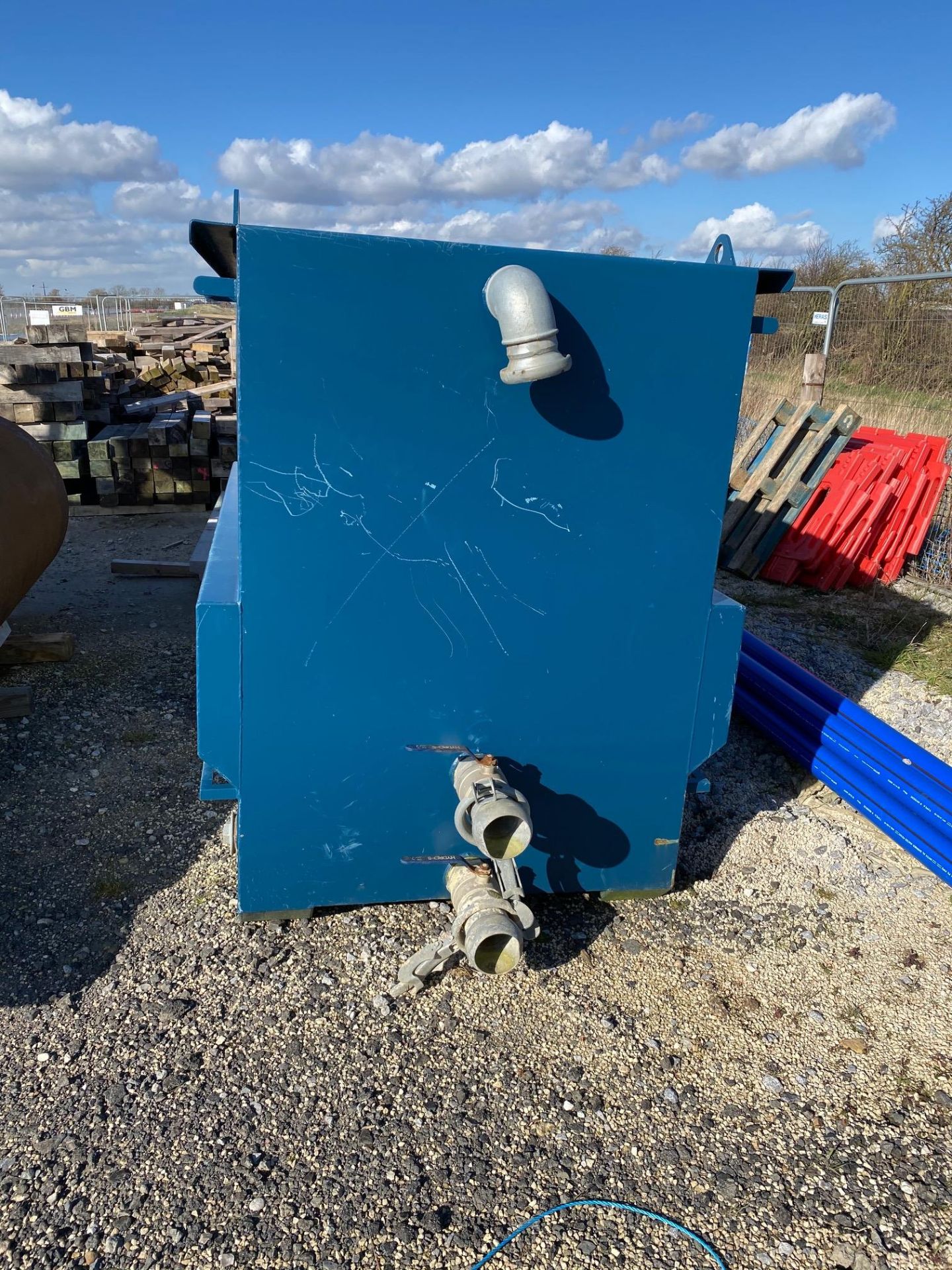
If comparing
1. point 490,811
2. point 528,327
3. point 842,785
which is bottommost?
point 842,785

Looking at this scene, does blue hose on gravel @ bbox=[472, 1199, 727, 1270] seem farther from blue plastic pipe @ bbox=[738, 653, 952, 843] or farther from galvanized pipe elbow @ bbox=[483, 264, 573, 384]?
galvanized pipe elbow @ bbox=[483, 264, 573, 384]

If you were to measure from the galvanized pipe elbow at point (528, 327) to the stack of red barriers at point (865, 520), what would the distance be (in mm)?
5472

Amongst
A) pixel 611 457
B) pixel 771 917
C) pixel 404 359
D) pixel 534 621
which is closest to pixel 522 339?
pixel 404 359

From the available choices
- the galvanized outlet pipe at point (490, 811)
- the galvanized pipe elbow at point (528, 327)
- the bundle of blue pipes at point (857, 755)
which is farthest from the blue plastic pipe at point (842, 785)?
the galvanized pipe elbow at point (528, 327)

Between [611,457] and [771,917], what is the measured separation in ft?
6.18

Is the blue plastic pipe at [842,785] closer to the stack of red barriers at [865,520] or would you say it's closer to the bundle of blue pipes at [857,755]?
the bundle of blue pipes at [857,755]

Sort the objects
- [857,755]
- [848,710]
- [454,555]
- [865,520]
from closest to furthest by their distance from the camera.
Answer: [454,555], [857,755], [848,710], [865,520]

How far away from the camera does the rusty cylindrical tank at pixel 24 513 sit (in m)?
4.53

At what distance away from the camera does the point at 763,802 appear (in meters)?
4.04

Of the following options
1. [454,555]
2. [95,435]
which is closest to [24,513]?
[454,555]

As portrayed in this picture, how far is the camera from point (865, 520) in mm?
7016

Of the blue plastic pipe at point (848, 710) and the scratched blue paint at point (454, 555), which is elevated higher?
the scratched blue paint at point (454, 555)

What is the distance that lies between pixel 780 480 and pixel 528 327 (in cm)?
574

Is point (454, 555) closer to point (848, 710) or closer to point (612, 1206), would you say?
point (612, 1206)
